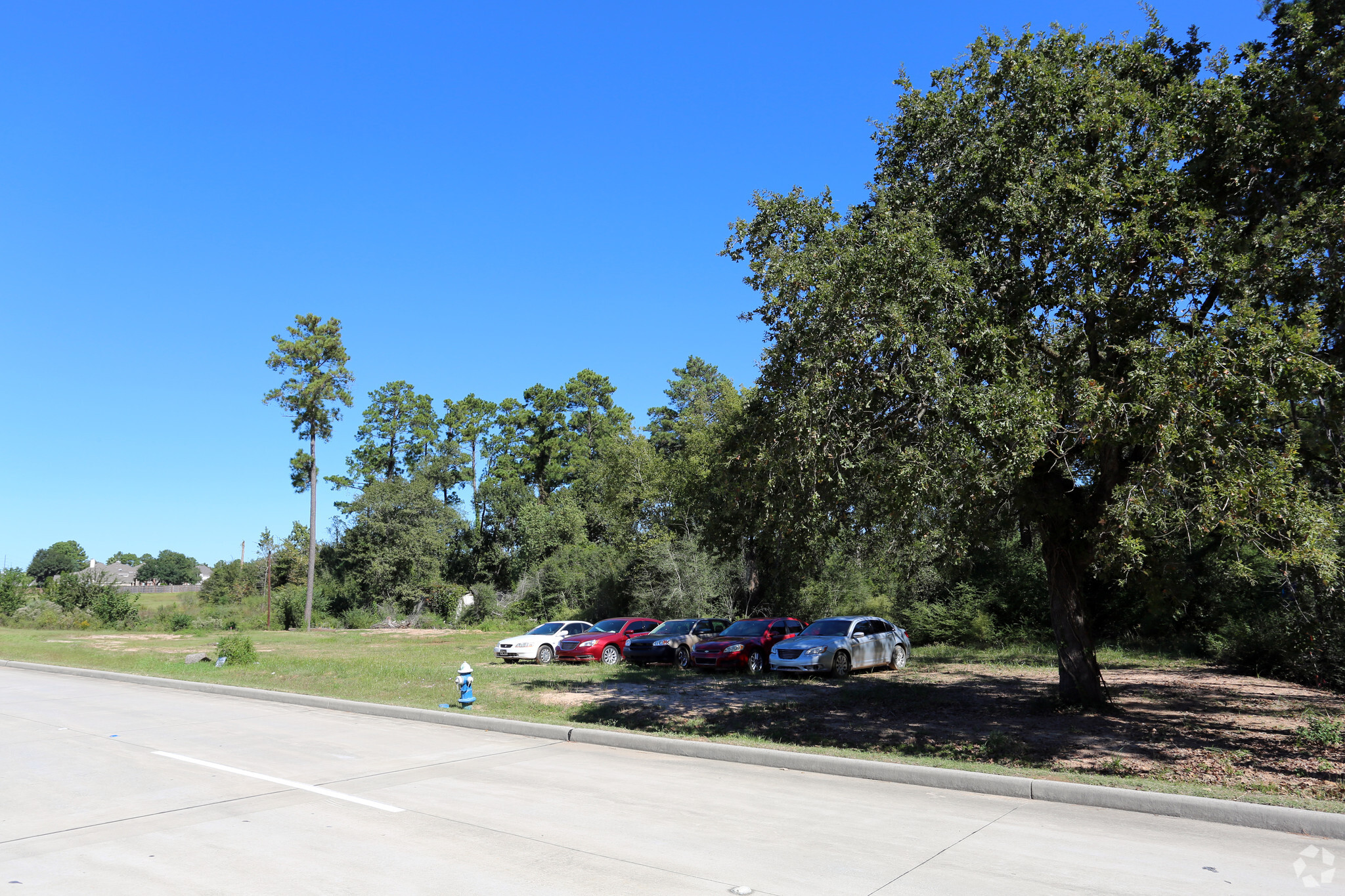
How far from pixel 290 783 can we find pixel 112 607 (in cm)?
5021

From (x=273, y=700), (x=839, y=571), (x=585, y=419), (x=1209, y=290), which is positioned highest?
(x=585, y=419)

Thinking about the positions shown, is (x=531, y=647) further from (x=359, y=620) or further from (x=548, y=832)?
(x=359, y=620)

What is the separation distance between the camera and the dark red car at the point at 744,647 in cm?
2175

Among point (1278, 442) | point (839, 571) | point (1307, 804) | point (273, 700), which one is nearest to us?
point (1307, 804)

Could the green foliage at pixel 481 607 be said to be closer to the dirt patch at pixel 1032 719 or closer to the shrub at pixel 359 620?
the shrub at pixel 359 620

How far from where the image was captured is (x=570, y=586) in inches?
1929

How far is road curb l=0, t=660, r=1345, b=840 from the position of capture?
6.92 metres

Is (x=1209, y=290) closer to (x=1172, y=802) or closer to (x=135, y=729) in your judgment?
(x=1172, y=802)

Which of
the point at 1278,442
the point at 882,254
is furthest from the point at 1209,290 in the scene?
the point at 882,254

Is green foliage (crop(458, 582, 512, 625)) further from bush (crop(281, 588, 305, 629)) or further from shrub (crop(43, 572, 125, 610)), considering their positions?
shrub (crop(43, 572, 125, 610))

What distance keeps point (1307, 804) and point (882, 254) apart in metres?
7.06

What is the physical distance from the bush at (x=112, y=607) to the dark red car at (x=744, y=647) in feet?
141

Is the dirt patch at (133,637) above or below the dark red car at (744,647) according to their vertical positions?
below

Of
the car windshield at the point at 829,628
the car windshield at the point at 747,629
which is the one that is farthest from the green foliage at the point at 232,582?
the car windshield at the point at 829,628
